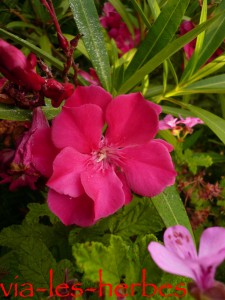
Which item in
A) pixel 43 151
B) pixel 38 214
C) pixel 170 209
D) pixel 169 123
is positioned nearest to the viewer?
pixel 43 151

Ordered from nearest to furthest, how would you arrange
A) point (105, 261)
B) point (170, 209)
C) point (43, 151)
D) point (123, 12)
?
point (105, 261), point (43, 151), point (170, 209), point (123, 12)

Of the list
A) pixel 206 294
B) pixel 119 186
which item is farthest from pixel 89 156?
pixel 206 294

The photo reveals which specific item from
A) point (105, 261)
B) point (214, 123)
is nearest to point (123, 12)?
point (214, 123)

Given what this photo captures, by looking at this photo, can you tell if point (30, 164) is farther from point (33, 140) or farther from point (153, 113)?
point (153, 113)

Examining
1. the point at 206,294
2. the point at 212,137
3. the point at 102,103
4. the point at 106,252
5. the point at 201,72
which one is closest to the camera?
the point at 206,294

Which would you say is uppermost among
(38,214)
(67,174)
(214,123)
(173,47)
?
(173,47)

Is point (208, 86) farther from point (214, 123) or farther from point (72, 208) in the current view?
point (72, 208)

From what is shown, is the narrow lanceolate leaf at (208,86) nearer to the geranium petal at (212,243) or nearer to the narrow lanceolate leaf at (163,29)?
the narrow lanceolate leaf at (163,29)
